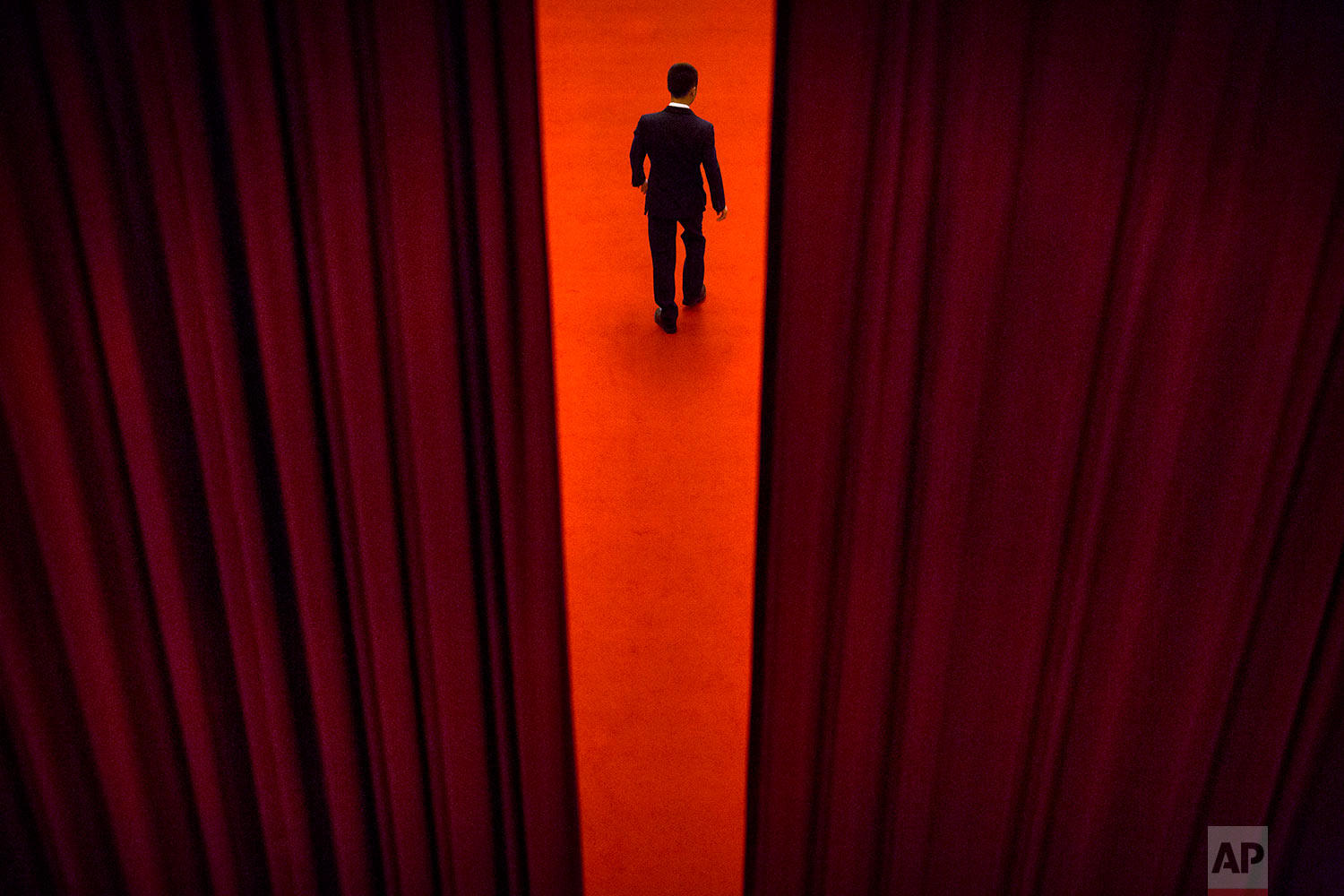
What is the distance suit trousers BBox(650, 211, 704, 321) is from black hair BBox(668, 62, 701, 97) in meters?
0.24

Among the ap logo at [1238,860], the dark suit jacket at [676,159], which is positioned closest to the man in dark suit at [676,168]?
the dark suit jacket at [676,159]

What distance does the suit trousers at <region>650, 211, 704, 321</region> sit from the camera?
1.56 m

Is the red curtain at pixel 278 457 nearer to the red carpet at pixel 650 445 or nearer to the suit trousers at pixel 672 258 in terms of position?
the red carpet at pixel 650 445

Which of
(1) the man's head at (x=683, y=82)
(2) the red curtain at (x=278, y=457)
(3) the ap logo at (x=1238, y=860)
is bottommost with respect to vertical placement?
(3) the ap logo at (x=1238, y=860)

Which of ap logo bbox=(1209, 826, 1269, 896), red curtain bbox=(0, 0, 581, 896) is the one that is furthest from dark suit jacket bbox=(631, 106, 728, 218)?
ap logo bbox=(1209, 826, 1269, 896)

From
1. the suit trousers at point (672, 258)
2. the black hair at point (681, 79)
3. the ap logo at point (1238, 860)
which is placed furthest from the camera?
the ap logo at point (1238, 860)

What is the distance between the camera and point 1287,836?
2.09m

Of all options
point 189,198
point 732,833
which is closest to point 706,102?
point 189,198

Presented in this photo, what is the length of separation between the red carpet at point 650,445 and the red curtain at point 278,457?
0.26 ft

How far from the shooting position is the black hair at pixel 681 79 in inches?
55.9

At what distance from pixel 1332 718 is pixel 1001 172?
1812 mm

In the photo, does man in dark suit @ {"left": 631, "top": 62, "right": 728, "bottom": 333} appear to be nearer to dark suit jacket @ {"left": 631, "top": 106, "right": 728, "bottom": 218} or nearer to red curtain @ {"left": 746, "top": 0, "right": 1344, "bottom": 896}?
dark suit jacket @ {"left": 631, "top": 106, "right": 728, "bottom": 218}

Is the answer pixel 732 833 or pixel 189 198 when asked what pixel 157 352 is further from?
pixel 732 833

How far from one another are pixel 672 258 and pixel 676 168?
19cm
